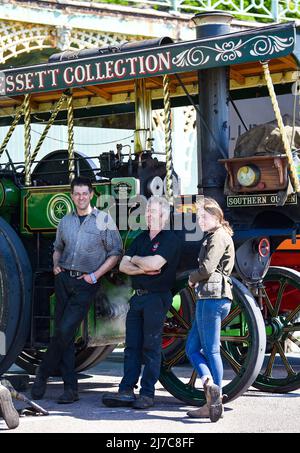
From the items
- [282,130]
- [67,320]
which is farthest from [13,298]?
[282,130]

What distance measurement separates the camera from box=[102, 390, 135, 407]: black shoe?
25.9ft

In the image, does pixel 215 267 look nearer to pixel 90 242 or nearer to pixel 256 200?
pixel 256 200

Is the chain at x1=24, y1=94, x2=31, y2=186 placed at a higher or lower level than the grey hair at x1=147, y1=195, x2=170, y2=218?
higher

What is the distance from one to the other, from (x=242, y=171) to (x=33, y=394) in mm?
2240

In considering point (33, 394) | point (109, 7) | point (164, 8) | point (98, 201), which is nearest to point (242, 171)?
point (98, 201)

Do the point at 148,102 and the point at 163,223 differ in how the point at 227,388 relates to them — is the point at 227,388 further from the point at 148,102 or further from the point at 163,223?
the point at 148,102

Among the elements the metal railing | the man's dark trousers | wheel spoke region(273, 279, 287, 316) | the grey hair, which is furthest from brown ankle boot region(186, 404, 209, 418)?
the metal railing

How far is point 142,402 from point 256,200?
1636mm

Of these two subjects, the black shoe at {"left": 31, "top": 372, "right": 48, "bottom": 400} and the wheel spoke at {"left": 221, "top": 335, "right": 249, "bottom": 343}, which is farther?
the black shoe at {"left": 31, "top": 372, "right": 48, "bottom": 400}

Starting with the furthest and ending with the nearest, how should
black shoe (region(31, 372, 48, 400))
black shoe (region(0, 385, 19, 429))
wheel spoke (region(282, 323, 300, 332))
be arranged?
1. wheel spoke (region(282, 323, 300, 332))
2. black shoe (region(31, 372, 48, 400))
3. black shoe (region(0, 385, 19, 429))

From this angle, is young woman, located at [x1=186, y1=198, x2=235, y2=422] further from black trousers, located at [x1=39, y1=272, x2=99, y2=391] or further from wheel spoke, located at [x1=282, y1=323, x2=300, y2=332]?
wheel spoke, located at [x1=282, y1=323, x2=300, y2=332]

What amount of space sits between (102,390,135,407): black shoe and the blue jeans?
2.07 feet
